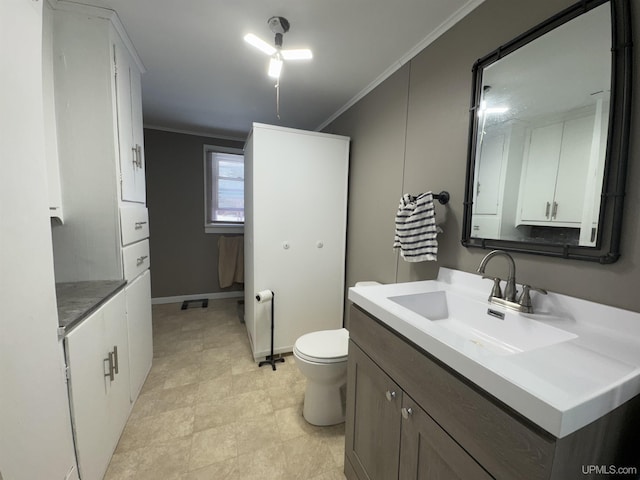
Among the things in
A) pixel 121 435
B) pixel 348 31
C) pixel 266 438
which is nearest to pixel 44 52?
pixel 348 31

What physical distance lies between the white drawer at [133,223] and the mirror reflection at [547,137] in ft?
6.42

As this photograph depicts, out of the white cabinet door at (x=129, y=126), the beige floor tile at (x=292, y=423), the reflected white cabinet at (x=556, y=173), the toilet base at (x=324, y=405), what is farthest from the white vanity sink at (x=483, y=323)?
the white cabinet door at (x=129, y=126)

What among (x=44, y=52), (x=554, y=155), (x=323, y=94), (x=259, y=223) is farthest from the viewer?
(x=323, y=94)

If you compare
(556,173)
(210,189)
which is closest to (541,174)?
(556,173)

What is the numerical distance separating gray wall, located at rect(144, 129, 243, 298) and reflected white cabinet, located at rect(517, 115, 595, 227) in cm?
352

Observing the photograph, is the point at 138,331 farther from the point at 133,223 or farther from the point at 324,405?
the point at 324,405

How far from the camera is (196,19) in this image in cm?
139

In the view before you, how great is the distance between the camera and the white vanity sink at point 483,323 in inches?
34.5

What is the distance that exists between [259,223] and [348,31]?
139 centimetres

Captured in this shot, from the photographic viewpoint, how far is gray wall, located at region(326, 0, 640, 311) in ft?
2.66

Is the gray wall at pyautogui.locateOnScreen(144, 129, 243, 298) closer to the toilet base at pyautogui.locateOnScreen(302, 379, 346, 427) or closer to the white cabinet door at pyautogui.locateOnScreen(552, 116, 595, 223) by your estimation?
the toilet base at pyautogui.locateOnScreen(302, 379, 346, 427)

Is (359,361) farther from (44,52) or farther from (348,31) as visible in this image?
(44,52)

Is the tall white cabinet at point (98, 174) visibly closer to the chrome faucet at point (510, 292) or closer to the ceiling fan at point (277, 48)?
the ceiling fan at point (277, 48)

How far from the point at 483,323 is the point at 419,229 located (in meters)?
0.54
